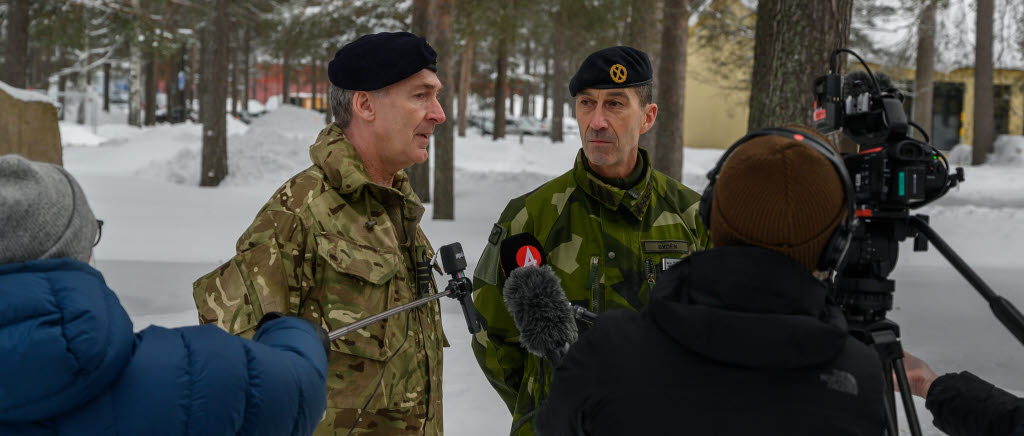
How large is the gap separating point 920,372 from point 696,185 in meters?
18.4

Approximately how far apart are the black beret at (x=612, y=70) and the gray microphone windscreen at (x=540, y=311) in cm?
127

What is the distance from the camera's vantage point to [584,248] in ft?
9.51

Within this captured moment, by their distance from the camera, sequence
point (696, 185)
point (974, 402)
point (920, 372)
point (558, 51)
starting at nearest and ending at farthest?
point (974, 402), point (920, 372), point (696, 185), point (558, 51)

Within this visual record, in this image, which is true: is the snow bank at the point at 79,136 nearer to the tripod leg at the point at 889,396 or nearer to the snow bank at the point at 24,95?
the snow bank at the point at 24,95

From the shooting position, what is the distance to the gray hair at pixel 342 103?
287cm

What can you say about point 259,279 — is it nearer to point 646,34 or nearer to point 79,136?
point 646,34

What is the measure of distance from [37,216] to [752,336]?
1301 mm

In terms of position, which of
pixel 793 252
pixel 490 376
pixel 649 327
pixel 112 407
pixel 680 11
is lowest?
pixel 490 376

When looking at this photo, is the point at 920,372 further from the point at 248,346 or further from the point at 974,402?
the point at 248,346

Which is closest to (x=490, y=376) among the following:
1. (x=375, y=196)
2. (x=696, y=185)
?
(x=375, y=196)

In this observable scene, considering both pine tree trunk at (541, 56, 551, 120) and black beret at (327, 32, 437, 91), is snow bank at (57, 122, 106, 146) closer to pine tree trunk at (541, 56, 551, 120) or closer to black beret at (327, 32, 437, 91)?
pine tree trunk at (541, 56, 551, 120)

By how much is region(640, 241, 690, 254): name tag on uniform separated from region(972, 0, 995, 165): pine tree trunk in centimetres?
1994

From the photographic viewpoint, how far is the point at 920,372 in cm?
202

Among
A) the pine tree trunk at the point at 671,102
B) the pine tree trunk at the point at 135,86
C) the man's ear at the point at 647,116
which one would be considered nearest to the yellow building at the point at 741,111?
the pine tree trunk at the point at 671,102
